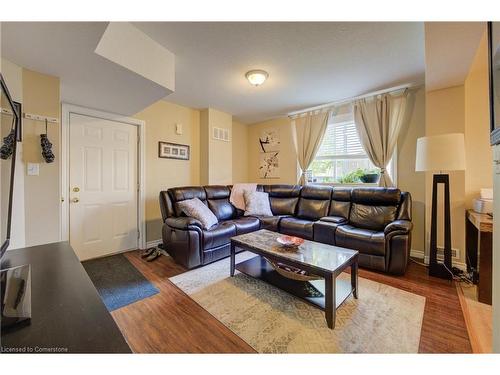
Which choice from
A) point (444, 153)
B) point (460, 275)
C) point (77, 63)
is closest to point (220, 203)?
point (77, 63)

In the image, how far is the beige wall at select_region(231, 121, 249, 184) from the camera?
467 centimetres

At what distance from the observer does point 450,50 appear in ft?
5.95

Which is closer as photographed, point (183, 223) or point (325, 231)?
point (183, 223)

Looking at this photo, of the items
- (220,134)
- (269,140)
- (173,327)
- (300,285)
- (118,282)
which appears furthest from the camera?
(269,140)

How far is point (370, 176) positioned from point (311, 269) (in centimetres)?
234

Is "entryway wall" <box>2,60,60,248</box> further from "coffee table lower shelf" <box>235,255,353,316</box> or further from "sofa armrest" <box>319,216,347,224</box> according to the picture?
"sofa armrest" <box>319,216,347,224</box>

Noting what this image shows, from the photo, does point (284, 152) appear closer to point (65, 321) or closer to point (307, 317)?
point (307, 317)

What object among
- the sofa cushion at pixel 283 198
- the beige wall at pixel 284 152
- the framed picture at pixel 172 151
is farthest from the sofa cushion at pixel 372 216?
the framed picture at pixel 172 151

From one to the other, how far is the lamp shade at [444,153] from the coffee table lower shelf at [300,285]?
1443 millimetres

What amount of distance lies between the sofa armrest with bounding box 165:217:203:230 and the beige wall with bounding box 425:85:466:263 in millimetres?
2941

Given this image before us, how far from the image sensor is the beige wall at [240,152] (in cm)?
467
